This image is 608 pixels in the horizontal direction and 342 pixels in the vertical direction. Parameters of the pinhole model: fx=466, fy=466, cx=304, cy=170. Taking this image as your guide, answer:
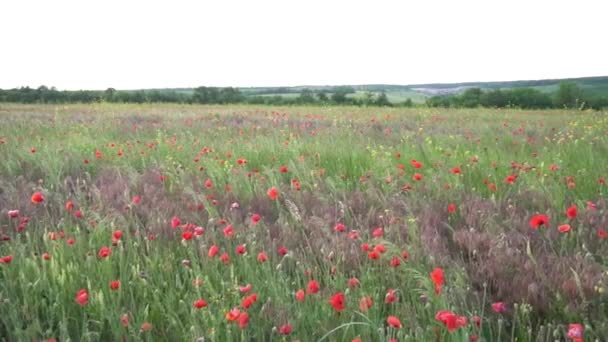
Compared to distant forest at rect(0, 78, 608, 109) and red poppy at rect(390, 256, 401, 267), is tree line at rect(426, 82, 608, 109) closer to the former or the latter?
distant forest at rect(0, 78, 608, 109)

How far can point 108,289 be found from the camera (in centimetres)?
217

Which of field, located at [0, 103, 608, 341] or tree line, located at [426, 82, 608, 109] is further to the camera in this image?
tree line, located at [426, 82, 608, 109]

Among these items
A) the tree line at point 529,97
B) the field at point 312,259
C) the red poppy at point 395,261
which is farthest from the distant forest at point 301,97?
the red poppy at point 395,261

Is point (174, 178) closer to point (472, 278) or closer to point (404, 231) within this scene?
point (404, 231)

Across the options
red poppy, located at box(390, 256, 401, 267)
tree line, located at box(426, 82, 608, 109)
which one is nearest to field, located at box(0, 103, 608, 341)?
red poppy, located at box(390, 256, 401, 267)

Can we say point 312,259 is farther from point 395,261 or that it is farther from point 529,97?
point 529,97

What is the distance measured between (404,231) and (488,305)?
0.86m

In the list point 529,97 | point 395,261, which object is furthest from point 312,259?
point 529,97

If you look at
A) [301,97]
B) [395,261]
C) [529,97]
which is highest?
[301,97]

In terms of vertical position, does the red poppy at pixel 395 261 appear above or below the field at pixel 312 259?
above

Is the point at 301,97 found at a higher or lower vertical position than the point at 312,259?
higher

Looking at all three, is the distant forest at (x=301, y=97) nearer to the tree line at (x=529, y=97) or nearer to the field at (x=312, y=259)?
the tree line at (x=529, y=97)

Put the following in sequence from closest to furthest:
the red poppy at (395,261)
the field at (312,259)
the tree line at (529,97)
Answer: the field at (312,259) < the red poppy at (395,261) < the tree line at (529,97)

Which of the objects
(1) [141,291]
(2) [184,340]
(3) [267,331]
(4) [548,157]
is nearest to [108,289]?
(1) [141,291]
